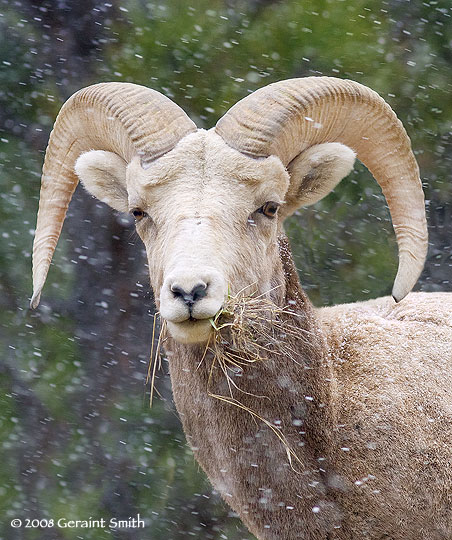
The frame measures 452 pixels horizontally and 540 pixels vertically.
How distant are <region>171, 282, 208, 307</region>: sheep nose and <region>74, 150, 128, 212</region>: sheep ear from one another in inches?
64.9

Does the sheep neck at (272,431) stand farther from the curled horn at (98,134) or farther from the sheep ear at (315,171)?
the curled horn at (98,134)

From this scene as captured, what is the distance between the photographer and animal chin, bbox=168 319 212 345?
3832 millimetres

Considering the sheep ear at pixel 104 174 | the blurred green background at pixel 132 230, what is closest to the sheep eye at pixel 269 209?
the sheep ear at pixel 104 174

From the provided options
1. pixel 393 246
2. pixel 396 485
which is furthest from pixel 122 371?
pixel 396 485

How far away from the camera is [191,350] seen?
4496 mm

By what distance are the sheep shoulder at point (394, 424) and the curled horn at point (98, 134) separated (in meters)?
1.59

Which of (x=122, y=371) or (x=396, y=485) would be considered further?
(x=122, y=371)

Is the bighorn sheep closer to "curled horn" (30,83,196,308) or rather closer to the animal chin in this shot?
"curled horn" (30,83,196,308)

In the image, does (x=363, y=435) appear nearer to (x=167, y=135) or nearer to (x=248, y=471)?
(x=248, y=471)

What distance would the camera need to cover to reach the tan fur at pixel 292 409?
174 inches

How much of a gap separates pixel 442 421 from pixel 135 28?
6001mm

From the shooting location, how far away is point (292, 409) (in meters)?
4.64

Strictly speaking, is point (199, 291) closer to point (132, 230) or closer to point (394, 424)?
point (394, 424)

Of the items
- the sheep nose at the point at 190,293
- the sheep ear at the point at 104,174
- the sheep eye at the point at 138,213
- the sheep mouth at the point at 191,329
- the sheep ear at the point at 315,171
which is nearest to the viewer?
the sheep nose at the point at 190,293
